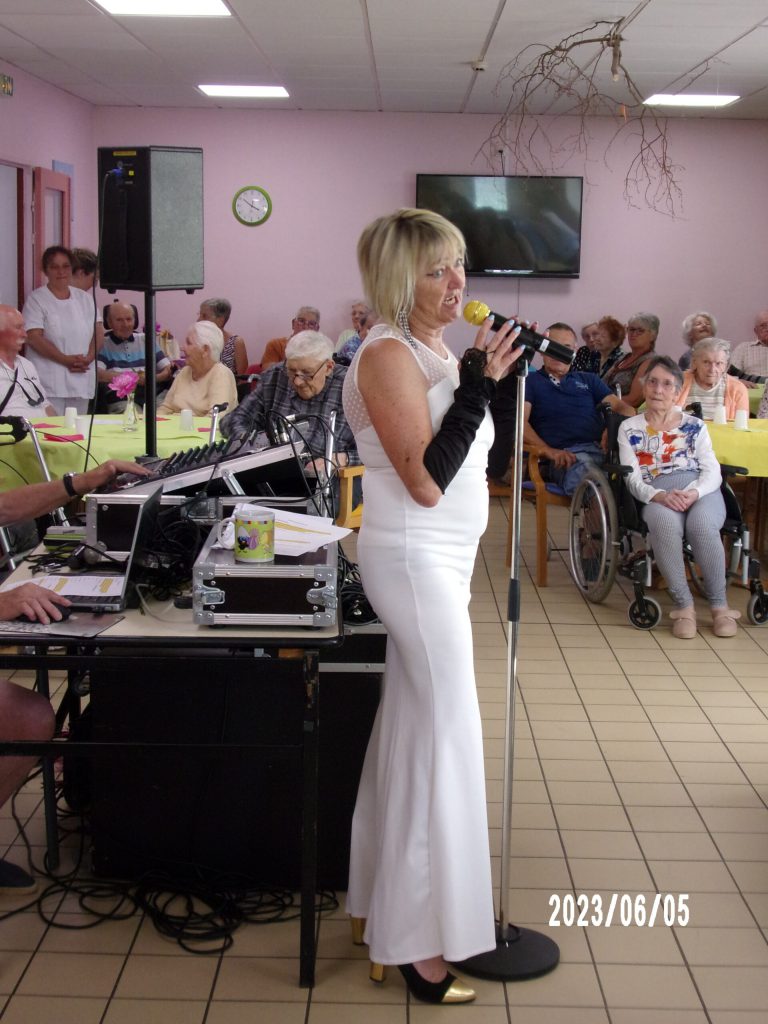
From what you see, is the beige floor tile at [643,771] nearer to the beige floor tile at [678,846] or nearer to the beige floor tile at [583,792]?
the beige floor tile at [583,792]

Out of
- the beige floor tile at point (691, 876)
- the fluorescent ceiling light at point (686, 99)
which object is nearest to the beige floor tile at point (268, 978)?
the beige floor tile at point (691, 876)

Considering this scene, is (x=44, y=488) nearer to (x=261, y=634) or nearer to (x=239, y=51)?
(x=261, y=634)

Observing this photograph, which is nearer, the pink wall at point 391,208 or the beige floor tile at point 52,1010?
the beige floor tile at point 52,1010

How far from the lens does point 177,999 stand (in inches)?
90.7

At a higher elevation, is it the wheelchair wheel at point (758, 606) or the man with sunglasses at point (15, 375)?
the man with sunglasses at point (15, 375)

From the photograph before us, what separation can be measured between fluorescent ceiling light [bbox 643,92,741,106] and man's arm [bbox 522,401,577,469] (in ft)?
13.6

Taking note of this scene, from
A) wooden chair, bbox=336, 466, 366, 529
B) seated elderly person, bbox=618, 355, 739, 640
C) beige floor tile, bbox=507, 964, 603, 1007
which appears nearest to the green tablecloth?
wooden chair, bbox=336, 466, 366, 529

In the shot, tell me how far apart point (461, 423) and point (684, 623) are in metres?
3.07

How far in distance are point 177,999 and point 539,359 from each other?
8.25 meters

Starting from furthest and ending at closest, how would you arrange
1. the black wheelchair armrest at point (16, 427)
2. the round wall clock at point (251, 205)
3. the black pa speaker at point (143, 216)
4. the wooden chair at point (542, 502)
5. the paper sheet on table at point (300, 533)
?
the round wall clock at point (251, 205) → the wooden chair at point (542, 502) → the black wheelchair armrest at point (16, 427) → the black pa speaker at point (143, 216) → the paper sheet on table at point (300, 533)

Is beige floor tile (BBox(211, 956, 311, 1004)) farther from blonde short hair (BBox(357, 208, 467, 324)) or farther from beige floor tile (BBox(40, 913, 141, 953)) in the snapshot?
blonde short hair (BBox(357, 208, 467, 324))

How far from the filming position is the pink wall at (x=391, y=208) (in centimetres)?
1016

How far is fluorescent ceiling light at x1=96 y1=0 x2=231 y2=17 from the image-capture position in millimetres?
6352

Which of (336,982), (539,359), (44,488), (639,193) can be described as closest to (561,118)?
(639,193)
